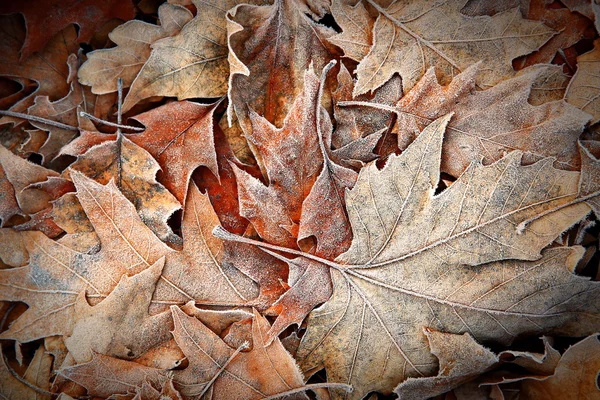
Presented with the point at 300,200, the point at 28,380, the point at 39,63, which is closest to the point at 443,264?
the point at 300,200

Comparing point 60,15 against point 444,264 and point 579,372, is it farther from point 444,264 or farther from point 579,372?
point 579,372

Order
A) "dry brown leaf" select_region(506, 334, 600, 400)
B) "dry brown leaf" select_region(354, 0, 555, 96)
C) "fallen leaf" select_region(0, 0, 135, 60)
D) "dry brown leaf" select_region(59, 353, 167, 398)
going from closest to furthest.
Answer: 1. "dry brown leaf" select_region(506, 334, 600, 400)
2. "dry brown leaf" select_region(59, 353, 167, 398)
3. "dry brown leaf" select_region(354, 0, 555, 96)
4. "fallen leaf" select_region(0, 0, 135, 60)

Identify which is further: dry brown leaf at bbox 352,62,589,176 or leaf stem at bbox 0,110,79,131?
leaf stem at bbox 0,110,79,131

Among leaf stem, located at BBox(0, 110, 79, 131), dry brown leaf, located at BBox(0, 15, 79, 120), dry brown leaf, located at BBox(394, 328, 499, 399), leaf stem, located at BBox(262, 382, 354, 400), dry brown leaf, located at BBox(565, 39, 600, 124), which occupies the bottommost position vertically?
leaf stem, located at BBox(262, 382, 354, 400)

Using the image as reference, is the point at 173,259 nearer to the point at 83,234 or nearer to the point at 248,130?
the point at 83,234

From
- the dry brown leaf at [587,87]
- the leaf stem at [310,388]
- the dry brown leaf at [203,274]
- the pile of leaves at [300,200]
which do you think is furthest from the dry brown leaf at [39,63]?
the dry brown leaf at [587,87]

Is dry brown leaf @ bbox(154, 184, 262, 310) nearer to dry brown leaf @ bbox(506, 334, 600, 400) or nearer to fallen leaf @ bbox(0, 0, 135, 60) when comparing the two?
fallen leaf @ bbox(0, 0, 135, 60)

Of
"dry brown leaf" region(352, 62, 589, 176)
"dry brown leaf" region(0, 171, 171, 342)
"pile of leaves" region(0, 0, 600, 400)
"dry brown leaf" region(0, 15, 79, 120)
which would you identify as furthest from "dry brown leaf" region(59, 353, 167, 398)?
"dry brown leaf" region(352, 62, 589, 176)

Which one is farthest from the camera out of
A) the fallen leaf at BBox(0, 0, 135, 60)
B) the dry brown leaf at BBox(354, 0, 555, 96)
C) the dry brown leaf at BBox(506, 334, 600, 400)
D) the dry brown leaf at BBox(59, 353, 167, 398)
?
the fallen leaf at BBox(0, 0, 135, 60)
